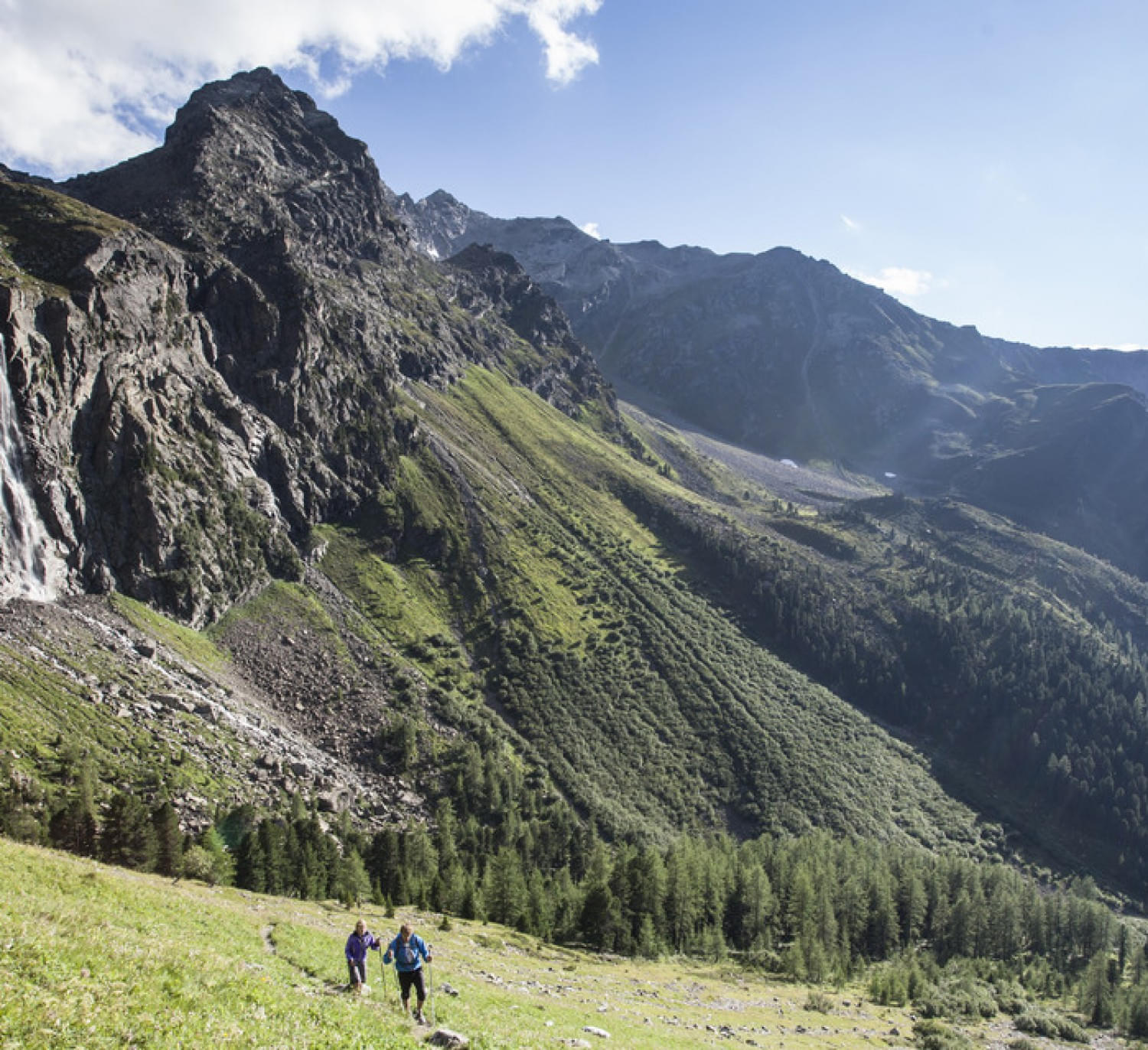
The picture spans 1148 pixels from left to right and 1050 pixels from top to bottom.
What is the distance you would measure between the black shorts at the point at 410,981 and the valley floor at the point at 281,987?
1108 millimetres

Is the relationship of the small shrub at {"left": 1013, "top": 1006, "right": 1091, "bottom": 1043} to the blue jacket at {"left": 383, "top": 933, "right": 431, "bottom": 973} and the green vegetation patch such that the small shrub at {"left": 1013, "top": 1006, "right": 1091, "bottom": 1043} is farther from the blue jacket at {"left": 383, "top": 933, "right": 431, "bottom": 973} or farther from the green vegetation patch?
the green vegetation patch

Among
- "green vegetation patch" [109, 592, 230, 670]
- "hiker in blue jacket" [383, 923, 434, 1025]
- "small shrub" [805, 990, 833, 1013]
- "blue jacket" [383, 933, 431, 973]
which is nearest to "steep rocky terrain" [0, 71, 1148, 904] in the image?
"green vegetation patch" [109, 592, 230, 670]

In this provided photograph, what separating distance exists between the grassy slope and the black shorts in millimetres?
567

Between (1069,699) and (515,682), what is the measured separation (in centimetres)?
15251

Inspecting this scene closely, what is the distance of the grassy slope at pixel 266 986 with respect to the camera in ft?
45.5

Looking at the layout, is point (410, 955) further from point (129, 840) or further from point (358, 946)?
point (129, 840)

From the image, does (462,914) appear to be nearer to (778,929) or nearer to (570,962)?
(570,962)

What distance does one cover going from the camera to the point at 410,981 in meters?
22.2

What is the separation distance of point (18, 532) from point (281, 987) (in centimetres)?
9940

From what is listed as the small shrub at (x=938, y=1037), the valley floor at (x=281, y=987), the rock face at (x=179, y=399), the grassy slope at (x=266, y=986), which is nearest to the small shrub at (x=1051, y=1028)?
the valley floor at (x=281, y=987)

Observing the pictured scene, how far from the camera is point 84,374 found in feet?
365

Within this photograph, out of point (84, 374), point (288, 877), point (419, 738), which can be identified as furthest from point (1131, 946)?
point (84, 374)

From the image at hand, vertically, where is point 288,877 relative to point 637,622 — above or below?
below

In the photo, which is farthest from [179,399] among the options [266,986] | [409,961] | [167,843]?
[266,986]
